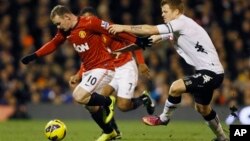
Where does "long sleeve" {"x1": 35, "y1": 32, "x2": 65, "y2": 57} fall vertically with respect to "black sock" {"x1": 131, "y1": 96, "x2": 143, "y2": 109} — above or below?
above

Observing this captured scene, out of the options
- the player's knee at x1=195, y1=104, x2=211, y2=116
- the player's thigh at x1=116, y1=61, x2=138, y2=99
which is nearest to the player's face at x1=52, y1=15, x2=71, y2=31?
the player's knee at x1=195, y1=104, x2=211, y2=116

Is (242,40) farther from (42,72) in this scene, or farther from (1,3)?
(1,3)

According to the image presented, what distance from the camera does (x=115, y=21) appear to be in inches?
829

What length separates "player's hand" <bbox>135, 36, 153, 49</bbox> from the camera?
10.5 metres

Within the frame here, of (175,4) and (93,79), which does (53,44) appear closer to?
(93,79)

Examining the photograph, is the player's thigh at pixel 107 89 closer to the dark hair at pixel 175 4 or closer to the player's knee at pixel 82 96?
the player's knee at pixel 82 96

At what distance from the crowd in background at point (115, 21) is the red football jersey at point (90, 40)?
7.92m

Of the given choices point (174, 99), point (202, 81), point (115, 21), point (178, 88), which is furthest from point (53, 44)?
point (115, 21)

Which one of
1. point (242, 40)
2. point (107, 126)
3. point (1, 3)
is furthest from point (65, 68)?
point (107, 126)

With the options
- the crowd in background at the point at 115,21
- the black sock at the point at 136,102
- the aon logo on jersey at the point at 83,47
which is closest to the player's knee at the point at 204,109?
the aon logo on jersey at the point at 83,47

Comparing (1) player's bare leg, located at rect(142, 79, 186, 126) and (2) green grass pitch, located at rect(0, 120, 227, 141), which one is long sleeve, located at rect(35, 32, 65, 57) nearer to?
(2) green grass pitch, located at rect(0, 120, 227, 141)

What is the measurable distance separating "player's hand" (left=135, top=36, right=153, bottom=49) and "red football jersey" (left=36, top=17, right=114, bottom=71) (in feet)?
1.93

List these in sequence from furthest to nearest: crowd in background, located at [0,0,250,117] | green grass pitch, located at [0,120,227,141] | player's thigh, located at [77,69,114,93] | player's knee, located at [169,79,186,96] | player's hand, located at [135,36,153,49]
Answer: crowd in background, located at [0,0,250,117] < green grass pitch, located at [0,120,227,141] < player's thigh, located at [77,69,114,93] < player's hand, located at [135,36,153,49] < player's knee, located at [169,79,186,96]

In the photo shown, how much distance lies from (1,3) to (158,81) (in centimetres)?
614
